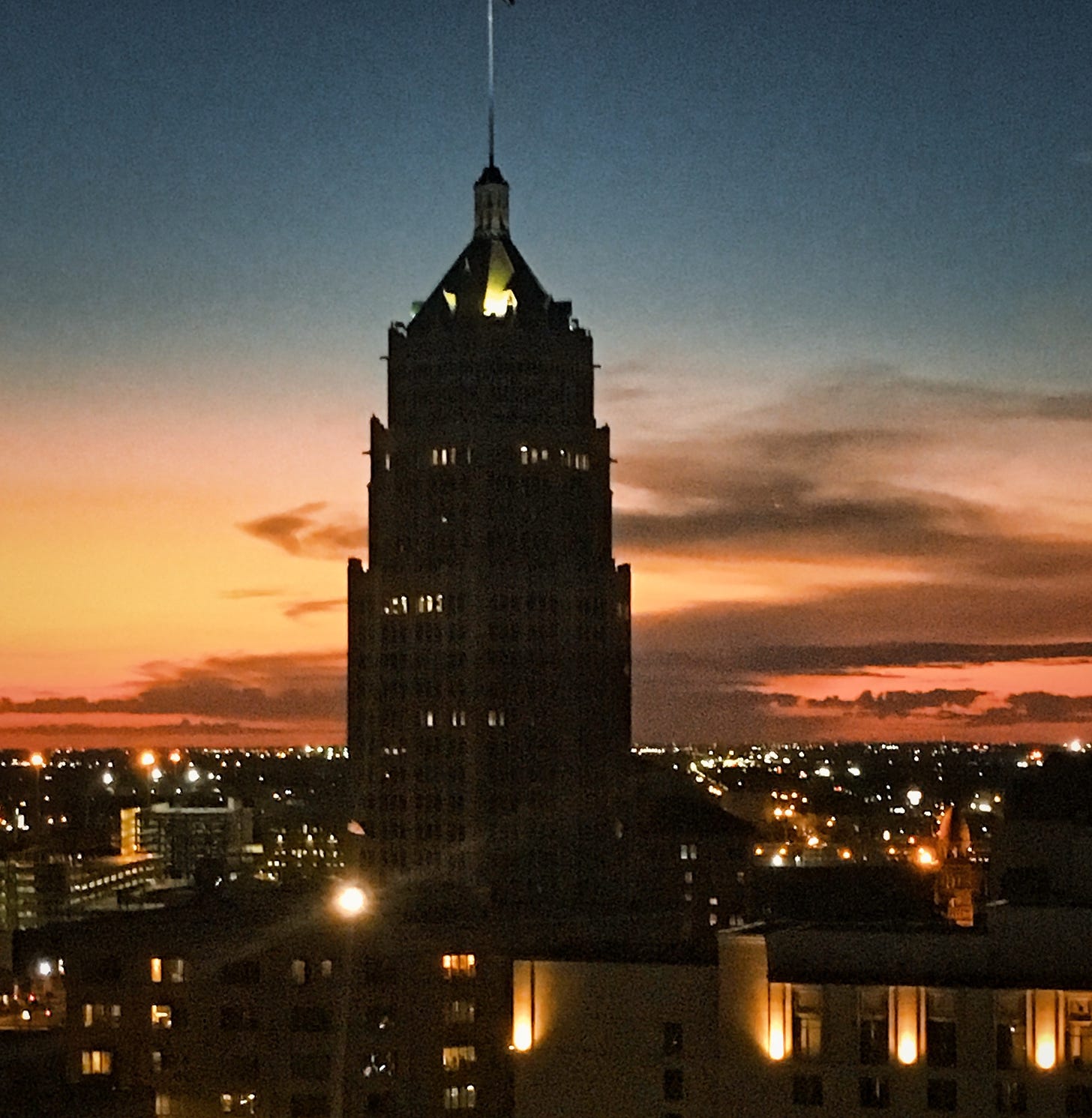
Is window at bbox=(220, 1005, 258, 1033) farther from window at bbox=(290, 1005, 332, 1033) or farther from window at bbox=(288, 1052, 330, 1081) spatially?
window at bbox=(288, 1052, 330, 1081)

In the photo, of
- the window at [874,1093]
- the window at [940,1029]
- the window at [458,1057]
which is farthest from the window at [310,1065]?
the window at [940,1029]

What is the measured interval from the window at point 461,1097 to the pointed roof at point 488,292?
7068 cm

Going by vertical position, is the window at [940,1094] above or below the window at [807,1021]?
below

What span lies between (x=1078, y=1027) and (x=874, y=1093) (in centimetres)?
656

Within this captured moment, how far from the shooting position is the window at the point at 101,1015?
102 meters

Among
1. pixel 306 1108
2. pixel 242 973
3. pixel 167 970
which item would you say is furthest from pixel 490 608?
pixel 306 1108

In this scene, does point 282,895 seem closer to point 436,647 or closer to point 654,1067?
point 436,647

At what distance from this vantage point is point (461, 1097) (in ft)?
349

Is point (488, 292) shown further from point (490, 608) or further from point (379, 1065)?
point (379, 1065)

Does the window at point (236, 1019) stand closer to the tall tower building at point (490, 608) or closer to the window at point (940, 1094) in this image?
A: the window at point (940, 1094)

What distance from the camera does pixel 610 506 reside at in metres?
164

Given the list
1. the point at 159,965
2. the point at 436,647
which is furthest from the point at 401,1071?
Result: the point at 436,647

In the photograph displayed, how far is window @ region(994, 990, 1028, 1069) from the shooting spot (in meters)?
67.1

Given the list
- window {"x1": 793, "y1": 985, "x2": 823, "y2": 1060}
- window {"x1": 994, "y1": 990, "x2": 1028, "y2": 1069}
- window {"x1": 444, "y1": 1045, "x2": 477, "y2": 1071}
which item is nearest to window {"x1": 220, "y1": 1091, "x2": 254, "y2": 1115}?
window {"x1": 444, "y1": 1045, "x2": 477, "y2": 1071}
